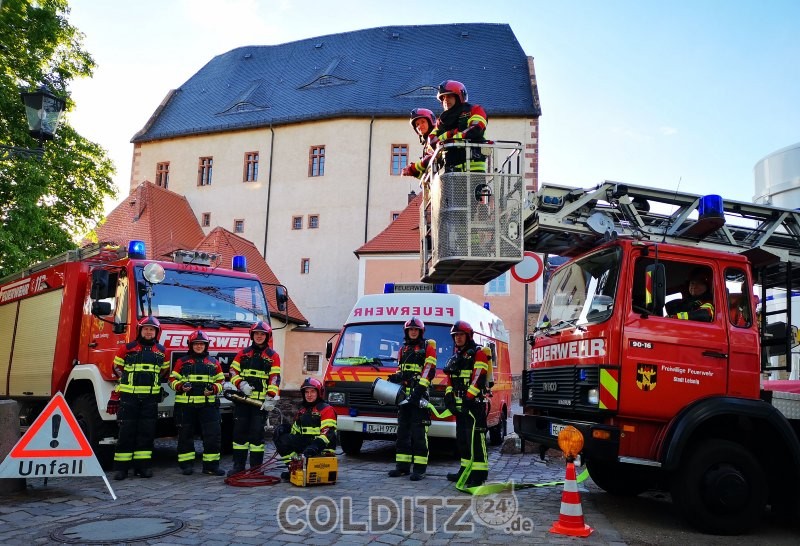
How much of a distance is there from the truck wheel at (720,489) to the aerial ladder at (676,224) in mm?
1279

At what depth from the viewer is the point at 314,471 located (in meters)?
7.87

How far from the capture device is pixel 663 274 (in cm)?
623

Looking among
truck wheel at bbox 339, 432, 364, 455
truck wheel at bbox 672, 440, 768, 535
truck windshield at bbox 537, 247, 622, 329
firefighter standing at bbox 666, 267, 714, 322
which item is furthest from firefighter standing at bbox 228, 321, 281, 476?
truck wheel at bbox 672, 440, 768, 535

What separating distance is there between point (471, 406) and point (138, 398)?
3.91 meters

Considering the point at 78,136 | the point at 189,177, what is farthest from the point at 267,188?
the point at 78,136

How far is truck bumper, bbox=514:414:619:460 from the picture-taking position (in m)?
6.12

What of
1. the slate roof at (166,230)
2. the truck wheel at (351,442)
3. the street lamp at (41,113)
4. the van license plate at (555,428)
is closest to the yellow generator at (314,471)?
the van license plate at (555,428)

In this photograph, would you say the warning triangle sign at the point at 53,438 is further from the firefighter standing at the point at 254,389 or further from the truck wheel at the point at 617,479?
the truck wheel at the point at 617,479

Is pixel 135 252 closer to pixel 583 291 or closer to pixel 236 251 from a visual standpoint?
pixel 583 291

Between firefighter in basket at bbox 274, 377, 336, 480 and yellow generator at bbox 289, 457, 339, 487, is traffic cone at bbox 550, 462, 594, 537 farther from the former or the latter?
firefighter in basket at bbox 274, 377, 336, 480

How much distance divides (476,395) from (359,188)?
30.8m

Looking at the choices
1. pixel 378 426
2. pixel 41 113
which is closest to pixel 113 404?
pixel 378 426

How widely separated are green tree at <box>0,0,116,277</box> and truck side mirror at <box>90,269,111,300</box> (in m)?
7.31

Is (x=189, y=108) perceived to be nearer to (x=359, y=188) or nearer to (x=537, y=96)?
(x=359, y=188)
